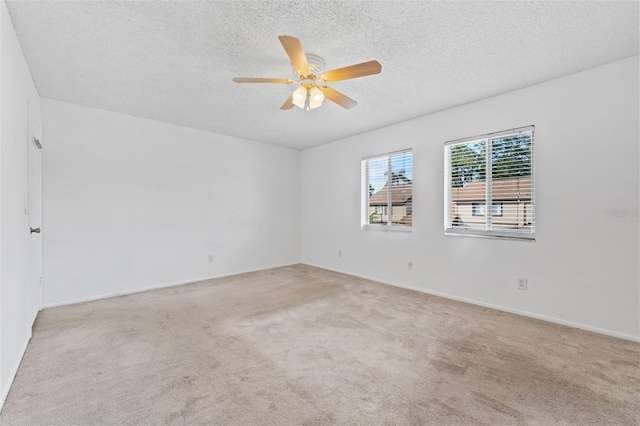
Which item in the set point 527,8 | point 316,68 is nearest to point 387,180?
point 316,68

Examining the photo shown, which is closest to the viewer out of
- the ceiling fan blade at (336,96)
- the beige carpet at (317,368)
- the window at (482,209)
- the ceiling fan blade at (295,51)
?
the beige carpet at (317,368)

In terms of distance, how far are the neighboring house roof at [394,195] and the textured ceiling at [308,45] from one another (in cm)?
130

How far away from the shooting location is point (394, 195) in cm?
446

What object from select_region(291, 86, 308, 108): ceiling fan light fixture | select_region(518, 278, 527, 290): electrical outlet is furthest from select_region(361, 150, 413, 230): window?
select_region(291, 86, 308, 108): ceiling fan light fixture

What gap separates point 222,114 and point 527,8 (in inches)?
134

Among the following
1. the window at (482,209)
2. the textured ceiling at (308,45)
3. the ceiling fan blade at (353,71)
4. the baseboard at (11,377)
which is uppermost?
the textured ceiling at (308,45)

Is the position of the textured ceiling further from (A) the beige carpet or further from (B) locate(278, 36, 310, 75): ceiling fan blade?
(A) the beige carpet

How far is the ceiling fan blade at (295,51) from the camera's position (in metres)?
1.72

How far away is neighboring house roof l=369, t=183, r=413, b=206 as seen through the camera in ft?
14.0

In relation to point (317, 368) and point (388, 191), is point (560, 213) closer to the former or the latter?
point (388, 191)

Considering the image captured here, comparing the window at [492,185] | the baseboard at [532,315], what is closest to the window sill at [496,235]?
the window at [492,185]

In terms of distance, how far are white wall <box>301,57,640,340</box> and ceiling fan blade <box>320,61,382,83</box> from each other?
6.90 ft

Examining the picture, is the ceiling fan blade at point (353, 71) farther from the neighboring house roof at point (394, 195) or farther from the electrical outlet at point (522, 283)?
the electrical outlet at point (522, 283)

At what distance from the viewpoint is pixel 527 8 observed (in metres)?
1.86
